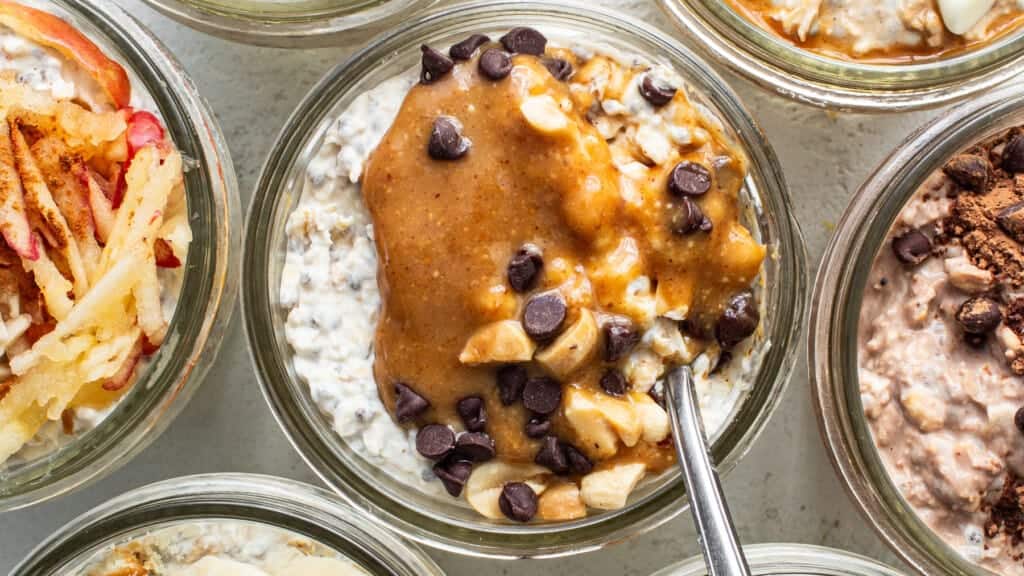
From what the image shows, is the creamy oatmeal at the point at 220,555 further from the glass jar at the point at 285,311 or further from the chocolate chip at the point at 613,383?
the chocolate chip at the point at 613,383

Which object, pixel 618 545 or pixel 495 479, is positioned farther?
pixel 618 545

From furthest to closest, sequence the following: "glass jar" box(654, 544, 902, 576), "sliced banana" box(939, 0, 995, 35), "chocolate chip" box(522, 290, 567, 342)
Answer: "glass jar" box(654, 544, 902, 576), "sliced banana" box(939, 0, 995, 35), "chocolate chip" box(522, 290, 567, 342)

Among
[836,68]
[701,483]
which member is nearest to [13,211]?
[701,483]

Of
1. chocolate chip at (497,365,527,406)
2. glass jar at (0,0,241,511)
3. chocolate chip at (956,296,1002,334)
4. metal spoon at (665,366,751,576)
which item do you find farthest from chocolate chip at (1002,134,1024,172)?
glass jar at (0,0,241,511)

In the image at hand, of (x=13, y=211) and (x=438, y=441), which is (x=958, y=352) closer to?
(x=438, y=441)

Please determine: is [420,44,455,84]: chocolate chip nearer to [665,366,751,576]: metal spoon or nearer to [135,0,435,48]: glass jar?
[135,0,435,48]: glass jar

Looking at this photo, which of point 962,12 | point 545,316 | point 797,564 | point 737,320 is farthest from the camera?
point 797,564
